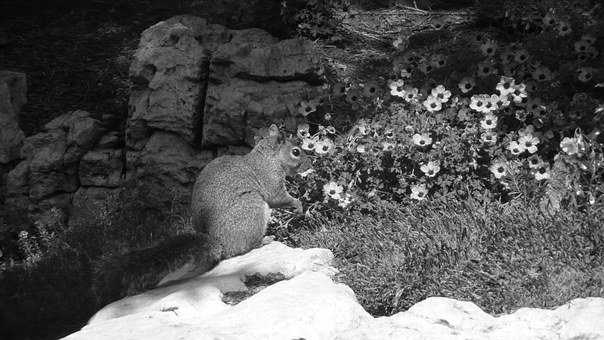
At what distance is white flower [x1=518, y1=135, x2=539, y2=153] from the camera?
676 centimetres

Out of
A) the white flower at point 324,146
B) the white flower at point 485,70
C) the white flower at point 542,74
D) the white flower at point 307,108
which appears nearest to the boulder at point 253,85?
the white flower at point 307,108

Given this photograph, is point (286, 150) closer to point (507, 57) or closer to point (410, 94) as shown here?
point (410, 94)

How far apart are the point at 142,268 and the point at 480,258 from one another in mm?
2704

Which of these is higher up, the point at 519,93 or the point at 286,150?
the point at 519,93

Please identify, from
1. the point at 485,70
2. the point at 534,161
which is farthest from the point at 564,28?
the point at 534,161

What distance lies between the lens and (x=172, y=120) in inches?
359

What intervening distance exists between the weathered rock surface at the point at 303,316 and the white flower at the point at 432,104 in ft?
6.15

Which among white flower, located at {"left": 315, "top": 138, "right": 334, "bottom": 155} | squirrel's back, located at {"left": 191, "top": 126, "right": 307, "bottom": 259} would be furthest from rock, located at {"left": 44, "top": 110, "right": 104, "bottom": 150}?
white flower, located at {"left": 315, "top": 138, "right": 334, "bottom": 155}

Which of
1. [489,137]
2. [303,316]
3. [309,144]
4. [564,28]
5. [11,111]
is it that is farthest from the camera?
[11,111]

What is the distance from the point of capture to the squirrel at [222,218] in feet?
21.2

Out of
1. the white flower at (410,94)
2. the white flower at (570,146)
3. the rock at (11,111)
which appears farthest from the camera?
the rock at (11,111)

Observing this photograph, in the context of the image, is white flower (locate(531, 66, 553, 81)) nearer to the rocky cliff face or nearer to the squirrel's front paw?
the rocky cliff face

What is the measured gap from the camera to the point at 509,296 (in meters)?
5.16

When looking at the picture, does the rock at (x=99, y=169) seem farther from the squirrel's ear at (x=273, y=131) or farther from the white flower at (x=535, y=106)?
the white flower at (x=535, y=106)
